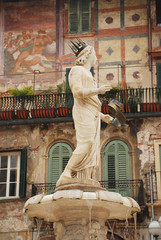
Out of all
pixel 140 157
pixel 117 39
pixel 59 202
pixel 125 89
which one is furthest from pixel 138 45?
pixel 59 202

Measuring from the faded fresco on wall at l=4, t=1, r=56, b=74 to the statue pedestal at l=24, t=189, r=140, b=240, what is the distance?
1310 centimetres

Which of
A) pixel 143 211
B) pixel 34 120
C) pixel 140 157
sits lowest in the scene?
pixel 143 211

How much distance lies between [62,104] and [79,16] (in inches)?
163

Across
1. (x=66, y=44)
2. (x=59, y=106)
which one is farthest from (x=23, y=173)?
(x=66, y=44)

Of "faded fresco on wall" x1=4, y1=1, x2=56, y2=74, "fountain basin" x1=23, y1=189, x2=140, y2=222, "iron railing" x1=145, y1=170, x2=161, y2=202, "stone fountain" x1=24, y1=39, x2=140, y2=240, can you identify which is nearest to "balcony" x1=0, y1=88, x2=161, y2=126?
"faded fresco on wall" x1=4, y1=1, x2=56, y2=74

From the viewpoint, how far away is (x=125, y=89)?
64.2ft

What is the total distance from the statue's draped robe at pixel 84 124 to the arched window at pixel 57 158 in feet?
34.7

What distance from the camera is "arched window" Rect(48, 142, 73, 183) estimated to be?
1944 cm

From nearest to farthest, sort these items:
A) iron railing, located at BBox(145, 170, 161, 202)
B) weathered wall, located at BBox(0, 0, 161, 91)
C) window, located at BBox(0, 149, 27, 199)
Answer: iron railing, located at BBox(145, 170, 161, 202)
window, located at BBox(0, 149, 27, 199)
weathered wall, located at BBox(0, 0, 161, 91)

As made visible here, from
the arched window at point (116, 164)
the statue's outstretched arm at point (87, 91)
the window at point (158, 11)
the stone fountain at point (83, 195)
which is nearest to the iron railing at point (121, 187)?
the arched window at point (116, 164)

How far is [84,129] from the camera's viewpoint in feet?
28.9

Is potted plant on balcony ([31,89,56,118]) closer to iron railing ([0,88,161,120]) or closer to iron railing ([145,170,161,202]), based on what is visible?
iron railing ([0,88,161,120])

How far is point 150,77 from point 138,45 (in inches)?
57.3

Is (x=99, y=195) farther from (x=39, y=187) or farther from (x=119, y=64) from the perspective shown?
(x=119, y=64)
